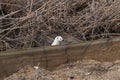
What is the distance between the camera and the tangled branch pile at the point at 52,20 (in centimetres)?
327

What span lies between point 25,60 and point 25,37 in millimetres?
302

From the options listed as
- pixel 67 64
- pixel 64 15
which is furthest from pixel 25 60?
pixel 64 15

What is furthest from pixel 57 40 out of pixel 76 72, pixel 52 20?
pixel 76 72

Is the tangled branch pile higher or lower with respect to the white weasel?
higher

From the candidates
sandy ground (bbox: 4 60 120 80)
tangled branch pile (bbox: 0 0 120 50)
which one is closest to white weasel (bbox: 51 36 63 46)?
tangled branch pile (bbox: 0 0 120 50)

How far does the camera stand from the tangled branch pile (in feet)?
10.7

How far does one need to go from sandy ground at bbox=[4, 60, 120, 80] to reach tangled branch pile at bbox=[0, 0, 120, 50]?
1.04 ft

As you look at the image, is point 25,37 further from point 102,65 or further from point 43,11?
point 102,65

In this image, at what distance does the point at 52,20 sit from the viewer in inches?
133

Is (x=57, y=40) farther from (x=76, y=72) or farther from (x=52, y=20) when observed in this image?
(x=76, y=72)

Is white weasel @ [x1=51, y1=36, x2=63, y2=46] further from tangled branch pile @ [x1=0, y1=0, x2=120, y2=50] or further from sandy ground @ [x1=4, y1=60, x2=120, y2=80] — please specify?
sandy ground @ [x1=4, y1=60, x2=120, y2=80]

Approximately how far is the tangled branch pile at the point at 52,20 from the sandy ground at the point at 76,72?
32 cm

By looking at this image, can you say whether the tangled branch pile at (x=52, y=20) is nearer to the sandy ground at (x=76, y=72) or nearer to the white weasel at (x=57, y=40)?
the white weasel at (x=57, y=40)

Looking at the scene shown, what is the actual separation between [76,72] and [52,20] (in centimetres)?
61
